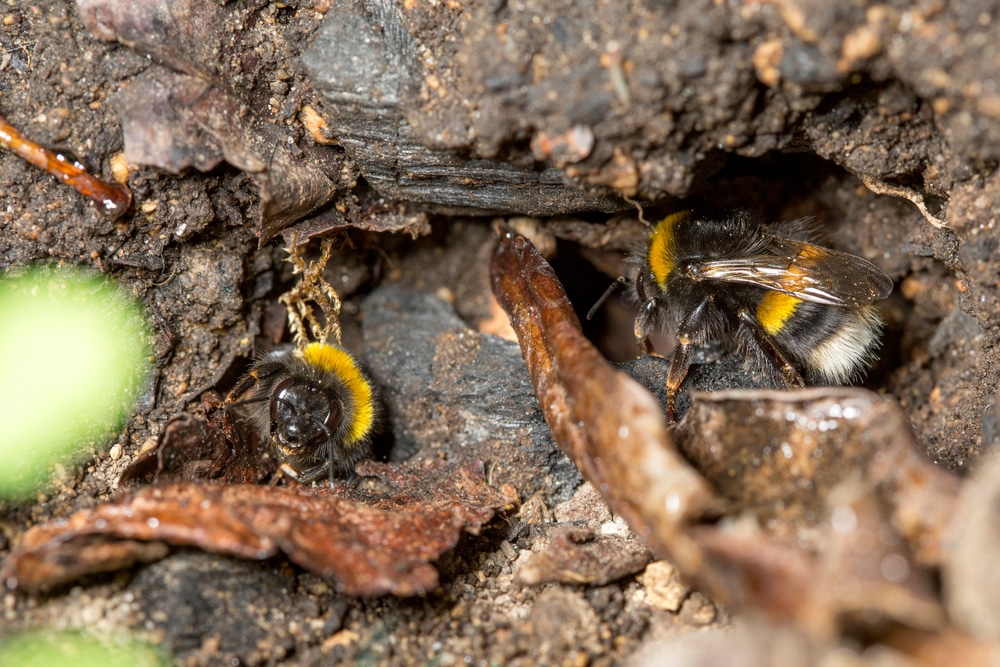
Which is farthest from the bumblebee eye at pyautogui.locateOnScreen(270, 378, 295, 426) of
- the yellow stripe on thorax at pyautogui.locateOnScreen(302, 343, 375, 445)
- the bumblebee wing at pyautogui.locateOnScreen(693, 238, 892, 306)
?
the bumblebee wing at pyautogui.locateOnScreen(693, 238, 892, 306)

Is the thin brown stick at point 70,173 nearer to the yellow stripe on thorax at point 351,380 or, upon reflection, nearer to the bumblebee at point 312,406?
the bumblebee at point 312,406

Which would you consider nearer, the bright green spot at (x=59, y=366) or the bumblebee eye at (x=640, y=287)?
the bright green spot at (x=59, y=366)

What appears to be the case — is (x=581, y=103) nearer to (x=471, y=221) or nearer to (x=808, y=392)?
(x=808, y=392)

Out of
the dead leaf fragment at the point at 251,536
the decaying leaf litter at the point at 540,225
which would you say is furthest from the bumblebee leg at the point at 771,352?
the dead leaf fragment at the point at 251,536

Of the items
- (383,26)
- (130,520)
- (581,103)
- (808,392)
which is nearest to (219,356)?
(130,520)

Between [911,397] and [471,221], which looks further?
[471,221]
